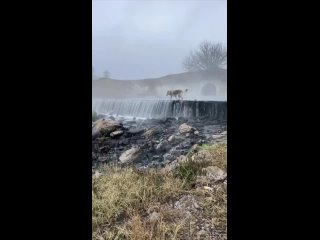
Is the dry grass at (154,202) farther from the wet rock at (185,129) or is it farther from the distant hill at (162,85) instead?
the distant hill at (162,85)

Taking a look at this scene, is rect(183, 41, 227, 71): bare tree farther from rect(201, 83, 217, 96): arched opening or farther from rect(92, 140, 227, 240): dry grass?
rect(92, 140, 227, 240): dry grass

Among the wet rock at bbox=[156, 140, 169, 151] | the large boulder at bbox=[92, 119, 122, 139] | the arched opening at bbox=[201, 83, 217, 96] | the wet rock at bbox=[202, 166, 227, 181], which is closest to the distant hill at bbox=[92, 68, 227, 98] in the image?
the arched opening at bbox=[201, 83, 217, 96]

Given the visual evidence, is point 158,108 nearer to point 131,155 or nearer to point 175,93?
point 175,93

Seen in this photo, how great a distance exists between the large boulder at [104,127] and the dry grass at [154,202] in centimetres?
16

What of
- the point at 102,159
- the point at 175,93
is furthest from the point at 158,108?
the point at 102,159

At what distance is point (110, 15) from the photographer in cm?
127

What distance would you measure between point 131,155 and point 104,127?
180 mm

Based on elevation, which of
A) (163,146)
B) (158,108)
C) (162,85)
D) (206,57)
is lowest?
(163,146)

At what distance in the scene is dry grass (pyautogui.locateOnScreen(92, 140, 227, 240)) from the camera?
1154 mm

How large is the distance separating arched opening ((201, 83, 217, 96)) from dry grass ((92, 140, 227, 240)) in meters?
0.24

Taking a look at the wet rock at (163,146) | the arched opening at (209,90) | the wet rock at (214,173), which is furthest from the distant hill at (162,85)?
the wet rock at (214,173)

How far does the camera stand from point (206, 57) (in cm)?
128
